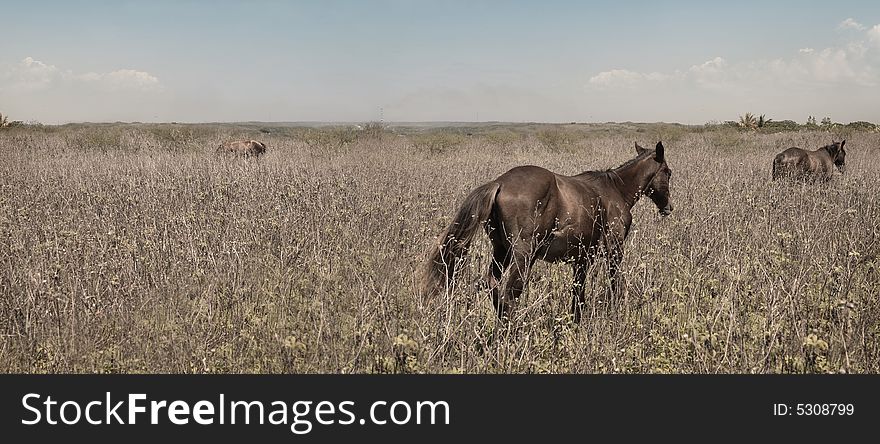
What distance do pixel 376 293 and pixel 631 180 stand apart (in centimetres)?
319

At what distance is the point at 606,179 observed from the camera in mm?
5625

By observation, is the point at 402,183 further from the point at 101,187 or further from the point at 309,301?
the point at 309,301

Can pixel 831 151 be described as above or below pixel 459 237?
above

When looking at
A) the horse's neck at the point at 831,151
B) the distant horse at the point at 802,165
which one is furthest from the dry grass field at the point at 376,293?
the horse's neck at the point at 831,151

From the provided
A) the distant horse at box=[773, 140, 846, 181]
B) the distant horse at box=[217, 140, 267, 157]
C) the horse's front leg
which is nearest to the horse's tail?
the horse's front leg

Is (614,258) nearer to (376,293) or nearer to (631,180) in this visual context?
(631,180)

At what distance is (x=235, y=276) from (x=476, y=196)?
1.92 m

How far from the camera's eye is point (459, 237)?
4.83 metres

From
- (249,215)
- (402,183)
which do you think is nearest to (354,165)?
(402,183)

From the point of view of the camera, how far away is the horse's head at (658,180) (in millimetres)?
5883

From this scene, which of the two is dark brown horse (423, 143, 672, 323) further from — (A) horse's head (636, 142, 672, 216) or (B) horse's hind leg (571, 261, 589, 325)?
(A) horse's head (636, 142, 672, 216)

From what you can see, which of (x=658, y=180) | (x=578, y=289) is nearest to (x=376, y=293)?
(x=578, y=289)

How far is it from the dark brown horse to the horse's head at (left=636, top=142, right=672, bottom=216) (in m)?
0.73

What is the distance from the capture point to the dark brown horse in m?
4.71
